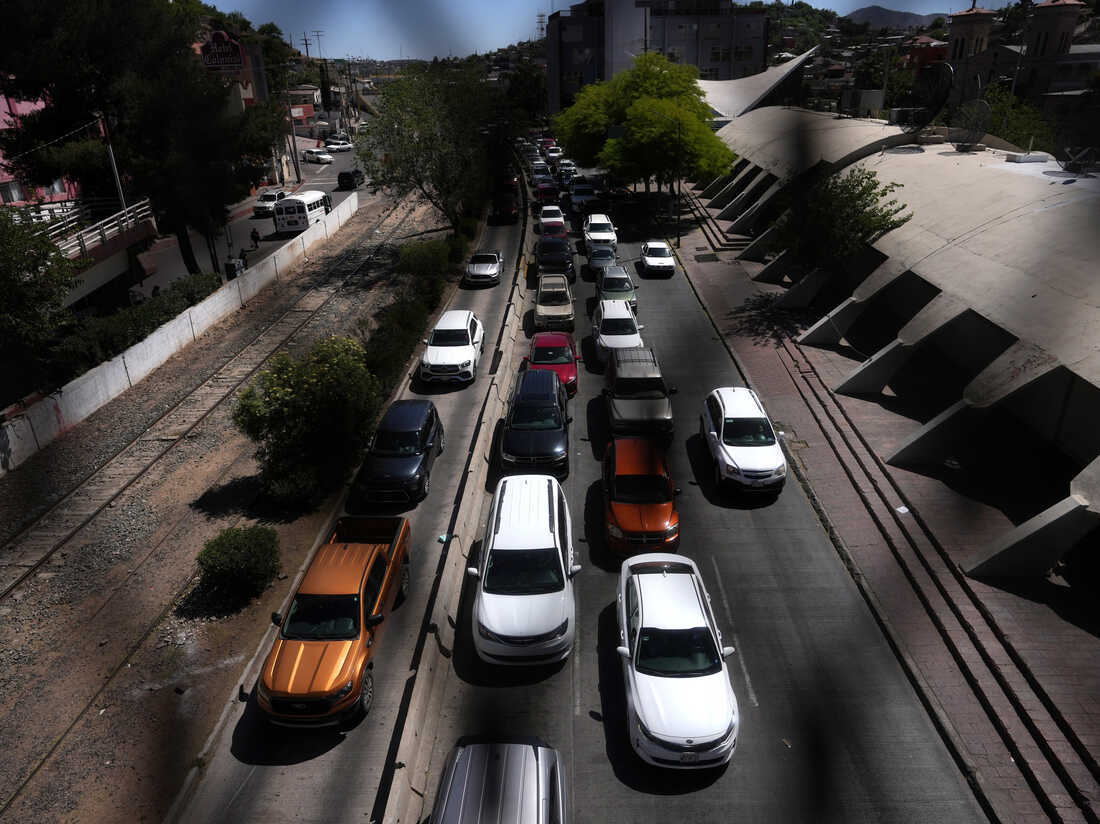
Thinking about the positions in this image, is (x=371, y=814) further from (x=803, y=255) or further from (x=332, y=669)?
(x=803, y=255)

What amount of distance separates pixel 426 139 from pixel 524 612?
112 ft

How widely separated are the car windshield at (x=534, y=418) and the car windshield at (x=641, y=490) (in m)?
3.54

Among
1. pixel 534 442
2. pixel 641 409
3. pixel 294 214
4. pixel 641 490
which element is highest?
pixel 294 214

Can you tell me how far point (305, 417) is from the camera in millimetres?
18016

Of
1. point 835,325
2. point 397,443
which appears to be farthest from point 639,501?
point 835,325

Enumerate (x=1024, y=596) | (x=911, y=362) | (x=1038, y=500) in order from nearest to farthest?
(x=1024, y=596) < (x=1038, y=500) < (x=911, y=362)

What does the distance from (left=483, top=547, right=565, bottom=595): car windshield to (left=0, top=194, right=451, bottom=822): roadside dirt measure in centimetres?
510

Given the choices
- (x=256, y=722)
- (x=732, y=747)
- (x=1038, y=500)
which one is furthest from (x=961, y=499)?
(x=256, y=722)

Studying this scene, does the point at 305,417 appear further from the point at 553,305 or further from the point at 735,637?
the point at 553,305

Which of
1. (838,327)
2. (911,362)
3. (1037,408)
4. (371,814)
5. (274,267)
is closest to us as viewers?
(371,814)

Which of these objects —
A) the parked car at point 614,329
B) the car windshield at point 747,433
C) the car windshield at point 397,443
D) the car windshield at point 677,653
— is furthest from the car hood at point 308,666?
the parked car at point 614,329

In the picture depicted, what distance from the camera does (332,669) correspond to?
1177cm

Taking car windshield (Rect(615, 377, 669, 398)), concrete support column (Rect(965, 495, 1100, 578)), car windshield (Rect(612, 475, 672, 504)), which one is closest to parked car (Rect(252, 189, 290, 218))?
car windshield (Rect(615, 377, 669, 398))

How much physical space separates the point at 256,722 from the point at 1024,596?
15736 millimetres
